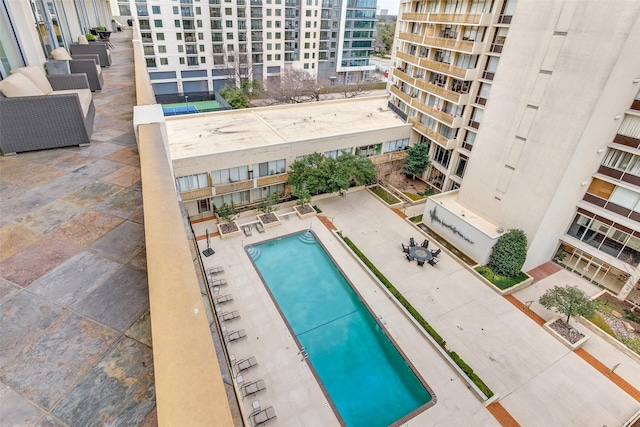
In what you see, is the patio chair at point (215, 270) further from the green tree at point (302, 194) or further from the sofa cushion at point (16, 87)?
the sofa cushion at point (16, 87)

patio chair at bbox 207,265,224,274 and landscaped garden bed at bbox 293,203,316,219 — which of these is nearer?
patio chair at bbox 207,265,224,274

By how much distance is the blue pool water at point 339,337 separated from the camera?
15.1 m

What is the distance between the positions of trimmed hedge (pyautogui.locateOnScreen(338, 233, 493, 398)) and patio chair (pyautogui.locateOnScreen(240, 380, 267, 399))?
8.78 meters

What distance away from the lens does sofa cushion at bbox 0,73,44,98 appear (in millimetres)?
7821

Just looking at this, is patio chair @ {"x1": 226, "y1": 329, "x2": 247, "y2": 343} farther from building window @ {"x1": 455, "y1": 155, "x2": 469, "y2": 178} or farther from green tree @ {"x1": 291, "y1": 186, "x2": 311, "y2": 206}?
building window @ {"x1": 455, "y1": 155, "x2": 469, "y2": 178}

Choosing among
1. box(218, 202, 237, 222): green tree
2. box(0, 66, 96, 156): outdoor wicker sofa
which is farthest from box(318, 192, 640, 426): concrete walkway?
box(0, 66, 96, 156): outdoor wicker sofa

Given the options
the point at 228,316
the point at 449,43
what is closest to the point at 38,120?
the point at 228,316

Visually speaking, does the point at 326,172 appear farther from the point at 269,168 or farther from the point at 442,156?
the point at 442,156

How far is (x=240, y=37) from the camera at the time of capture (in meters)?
51.2

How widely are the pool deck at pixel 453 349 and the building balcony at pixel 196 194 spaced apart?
255cm

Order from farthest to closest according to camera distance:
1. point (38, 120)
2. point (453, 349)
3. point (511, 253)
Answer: point (511, 253) → point (453, 349) → point (38, 120)

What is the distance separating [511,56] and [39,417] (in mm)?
25674

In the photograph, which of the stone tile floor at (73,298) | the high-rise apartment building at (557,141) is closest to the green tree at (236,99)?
the high-rise apartment building at (557,141)

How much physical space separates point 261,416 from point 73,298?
1213 centimetres
